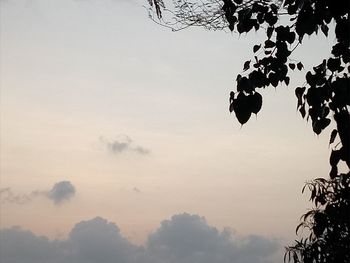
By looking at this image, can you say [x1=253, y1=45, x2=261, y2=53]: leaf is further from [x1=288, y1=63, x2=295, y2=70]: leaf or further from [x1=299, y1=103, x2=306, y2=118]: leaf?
[x1=299, y1=103, x2=306, y2=118]: leaf

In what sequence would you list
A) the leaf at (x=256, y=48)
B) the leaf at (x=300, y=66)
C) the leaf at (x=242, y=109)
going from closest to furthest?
1. the leaf at (x=242, y=109)
2. the leaf at (x=256, y=48)
3. the leaf at (x=300, y=66)

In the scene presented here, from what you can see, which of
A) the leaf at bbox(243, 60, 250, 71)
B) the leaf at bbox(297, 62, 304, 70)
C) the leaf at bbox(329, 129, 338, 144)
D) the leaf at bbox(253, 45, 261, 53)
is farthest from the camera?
the leaf at bbox(297, 62, 304, 70)

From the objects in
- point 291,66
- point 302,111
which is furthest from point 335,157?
point 291,66

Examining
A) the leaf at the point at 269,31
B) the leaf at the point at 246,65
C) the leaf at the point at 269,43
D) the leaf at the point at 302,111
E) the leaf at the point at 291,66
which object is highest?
the leaf at the point at 269,31

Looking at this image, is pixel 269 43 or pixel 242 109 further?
pixel 269 43

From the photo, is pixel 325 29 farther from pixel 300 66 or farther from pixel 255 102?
pixel 255 102

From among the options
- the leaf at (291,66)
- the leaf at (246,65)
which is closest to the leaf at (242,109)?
the leaf at (246,65)

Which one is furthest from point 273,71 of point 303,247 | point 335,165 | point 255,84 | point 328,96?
point 303,247

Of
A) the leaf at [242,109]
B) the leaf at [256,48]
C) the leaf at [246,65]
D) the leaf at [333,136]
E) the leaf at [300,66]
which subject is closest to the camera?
the leaf at [242,109]

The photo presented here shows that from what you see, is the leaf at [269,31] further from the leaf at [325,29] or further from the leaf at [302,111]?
the leaf at [302,111]

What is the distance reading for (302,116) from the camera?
2.56 m

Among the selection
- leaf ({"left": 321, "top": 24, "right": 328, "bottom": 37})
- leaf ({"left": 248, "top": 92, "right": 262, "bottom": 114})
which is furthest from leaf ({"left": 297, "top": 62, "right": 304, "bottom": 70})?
leaf ({"left": 248, "top": 92, "right": 262, "bottom": 114})

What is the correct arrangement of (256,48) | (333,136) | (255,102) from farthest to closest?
(256,48)
(333,136)
(255,102)

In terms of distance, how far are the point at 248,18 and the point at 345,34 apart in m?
0.56
